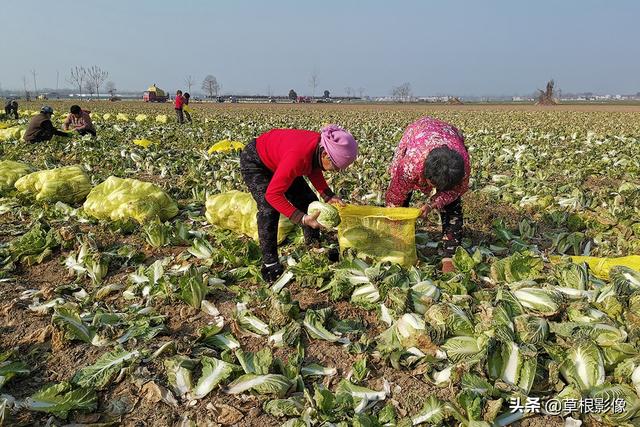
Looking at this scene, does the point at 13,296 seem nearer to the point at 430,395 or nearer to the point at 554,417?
the point at 430,395

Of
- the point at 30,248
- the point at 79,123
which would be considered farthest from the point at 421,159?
the point at 79,123

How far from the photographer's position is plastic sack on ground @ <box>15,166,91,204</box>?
7223mm

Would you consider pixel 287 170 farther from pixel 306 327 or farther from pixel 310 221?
pixel 306 327

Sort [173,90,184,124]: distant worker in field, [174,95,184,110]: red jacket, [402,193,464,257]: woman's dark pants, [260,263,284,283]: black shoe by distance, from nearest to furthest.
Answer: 1. [260,263,284,283]: black shoe
2. [402,193,464,257]: woman's dark pants
3. [173,90,184,124]: distant worker in field
4. [174,95,184,110]: red jacket

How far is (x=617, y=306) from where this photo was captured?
377 centimetres

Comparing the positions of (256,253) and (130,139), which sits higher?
(130,139)

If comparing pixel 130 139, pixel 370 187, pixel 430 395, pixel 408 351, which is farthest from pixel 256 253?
pixel 130 139

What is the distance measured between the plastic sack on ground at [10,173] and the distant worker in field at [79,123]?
21.0ft

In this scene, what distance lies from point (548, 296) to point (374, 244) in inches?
68.9

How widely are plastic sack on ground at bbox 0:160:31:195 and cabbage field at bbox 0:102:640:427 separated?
53.0 inches

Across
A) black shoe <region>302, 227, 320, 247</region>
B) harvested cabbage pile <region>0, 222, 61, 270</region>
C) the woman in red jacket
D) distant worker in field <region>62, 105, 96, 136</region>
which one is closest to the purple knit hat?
the woman in red jacket

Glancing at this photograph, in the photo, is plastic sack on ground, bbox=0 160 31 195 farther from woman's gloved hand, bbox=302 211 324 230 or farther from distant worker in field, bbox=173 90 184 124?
distant worker in field, bbox=173 90 184 124

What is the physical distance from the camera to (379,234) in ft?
16.1

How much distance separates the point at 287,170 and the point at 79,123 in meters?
13.1
